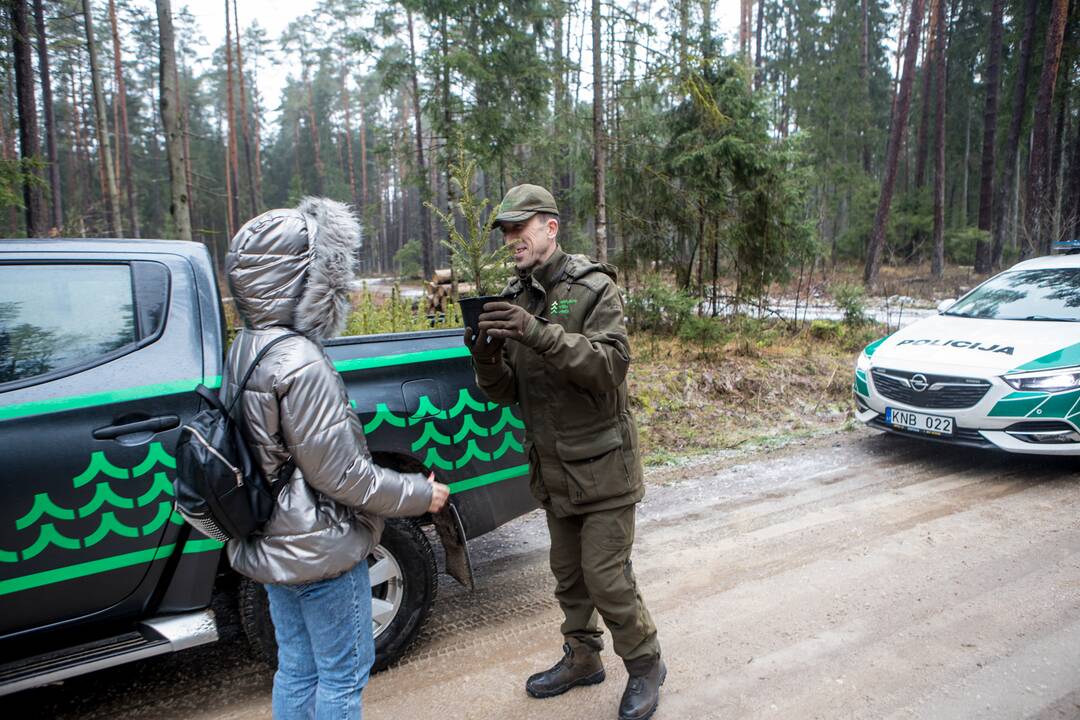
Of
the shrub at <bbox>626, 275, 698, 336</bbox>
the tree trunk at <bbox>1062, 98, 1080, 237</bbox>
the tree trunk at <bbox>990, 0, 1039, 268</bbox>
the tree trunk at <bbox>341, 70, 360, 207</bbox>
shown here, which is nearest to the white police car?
the shrub at <bbox>626, 275, 698, 336</bbox>

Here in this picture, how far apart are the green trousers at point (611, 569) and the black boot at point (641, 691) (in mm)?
27

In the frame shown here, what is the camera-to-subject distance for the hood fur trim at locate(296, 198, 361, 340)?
194 centimetres

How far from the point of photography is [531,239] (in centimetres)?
259

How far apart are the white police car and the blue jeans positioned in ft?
16.9

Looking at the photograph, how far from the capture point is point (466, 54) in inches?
494

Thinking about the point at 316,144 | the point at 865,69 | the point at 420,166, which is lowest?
the point at 420,166

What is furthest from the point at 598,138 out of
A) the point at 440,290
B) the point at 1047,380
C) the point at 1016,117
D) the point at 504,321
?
the point at 1016,117

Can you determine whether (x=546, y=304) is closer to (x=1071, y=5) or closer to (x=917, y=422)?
(x=917, y=422)

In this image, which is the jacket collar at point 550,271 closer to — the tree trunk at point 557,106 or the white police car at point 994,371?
the white police car at point 994,371

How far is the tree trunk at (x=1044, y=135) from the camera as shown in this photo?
1465 centimetres

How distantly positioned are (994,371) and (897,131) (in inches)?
736

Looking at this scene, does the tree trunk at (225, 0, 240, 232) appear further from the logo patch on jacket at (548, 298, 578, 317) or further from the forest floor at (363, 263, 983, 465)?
the logo patch on jacket at (548, 298, 578, 317)

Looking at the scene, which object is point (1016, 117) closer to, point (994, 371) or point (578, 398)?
point (994, 371)

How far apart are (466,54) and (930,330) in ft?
31.4
